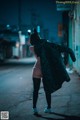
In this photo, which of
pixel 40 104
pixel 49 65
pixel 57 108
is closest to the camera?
pixel 49 65

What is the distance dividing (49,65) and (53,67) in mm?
109

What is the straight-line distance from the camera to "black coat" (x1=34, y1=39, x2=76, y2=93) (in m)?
7.94

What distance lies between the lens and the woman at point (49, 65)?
26.1 feet

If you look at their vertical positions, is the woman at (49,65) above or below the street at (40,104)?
above

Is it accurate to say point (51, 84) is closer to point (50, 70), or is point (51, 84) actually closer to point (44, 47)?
point (50, 70)

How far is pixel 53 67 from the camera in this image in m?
8.02

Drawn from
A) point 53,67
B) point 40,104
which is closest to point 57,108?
point 40,104

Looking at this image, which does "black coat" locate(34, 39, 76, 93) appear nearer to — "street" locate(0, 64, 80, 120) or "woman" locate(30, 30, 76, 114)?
"woman" locate(30, 30, 76, 114)

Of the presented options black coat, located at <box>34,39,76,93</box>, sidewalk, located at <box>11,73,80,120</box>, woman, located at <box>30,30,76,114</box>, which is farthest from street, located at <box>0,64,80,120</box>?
black coat, located at <box>34,39,76,93</box>

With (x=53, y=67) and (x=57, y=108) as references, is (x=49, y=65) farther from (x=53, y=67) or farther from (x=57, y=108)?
(x=57, y=108)

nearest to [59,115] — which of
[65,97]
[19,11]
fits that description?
[65,97]

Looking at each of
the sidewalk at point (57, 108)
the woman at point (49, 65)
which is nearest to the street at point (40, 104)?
the sidewalk at point (57, 108)

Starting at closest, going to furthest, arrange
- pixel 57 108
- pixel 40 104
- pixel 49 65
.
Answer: pixel 49 65, pixel 57 108, pixel 40 104

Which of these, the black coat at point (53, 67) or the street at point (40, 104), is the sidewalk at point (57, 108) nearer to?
the street at point (40, 104)
